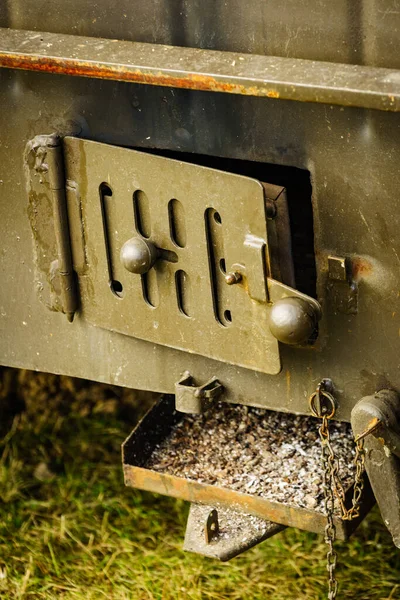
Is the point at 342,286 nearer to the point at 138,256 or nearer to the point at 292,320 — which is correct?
the point at 292,320

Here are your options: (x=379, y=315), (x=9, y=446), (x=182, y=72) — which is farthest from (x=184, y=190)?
(x=9, y=446)

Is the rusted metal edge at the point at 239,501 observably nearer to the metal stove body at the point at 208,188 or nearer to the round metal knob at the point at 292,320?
the metal stove body at the point at 208,188

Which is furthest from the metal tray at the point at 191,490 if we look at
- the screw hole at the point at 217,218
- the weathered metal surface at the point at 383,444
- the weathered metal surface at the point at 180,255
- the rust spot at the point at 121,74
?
the rust spot at the point at 121,74

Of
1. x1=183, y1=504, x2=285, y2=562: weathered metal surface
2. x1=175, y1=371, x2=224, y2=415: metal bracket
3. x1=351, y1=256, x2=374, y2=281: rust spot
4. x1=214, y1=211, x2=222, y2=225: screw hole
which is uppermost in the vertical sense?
x1=214, y1=211, x2=222, y2=225: screw hole

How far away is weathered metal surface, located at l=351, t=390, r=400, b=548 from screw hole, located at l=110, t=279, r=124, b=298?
59 cm

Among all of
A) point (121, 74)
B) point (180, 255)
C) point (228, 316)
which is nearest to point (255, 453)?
point (228, 316)

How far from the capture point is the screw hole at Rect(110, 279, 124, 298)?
255cm

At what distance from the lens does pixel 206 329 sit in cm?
246

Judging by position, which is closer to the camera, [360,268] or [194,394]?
[360,268]

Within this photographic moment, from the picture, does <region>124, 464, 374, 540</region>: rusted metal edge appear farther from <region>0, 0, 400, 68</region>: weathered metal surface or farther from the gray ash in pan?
<region>0, 0, 400, 68</region>: weathered metal surface

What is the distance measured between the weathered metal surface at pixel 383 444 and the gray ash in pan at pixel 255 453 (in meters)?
0.18

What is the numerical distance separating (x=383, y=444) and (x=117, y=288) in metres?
0.69

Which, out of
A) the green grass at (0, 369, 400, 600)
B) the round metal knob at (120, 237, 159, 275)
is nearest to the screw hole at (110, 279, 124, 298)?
the round metal knob at (120, 237, 159, 275)

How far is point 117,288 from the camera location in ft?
8.52
